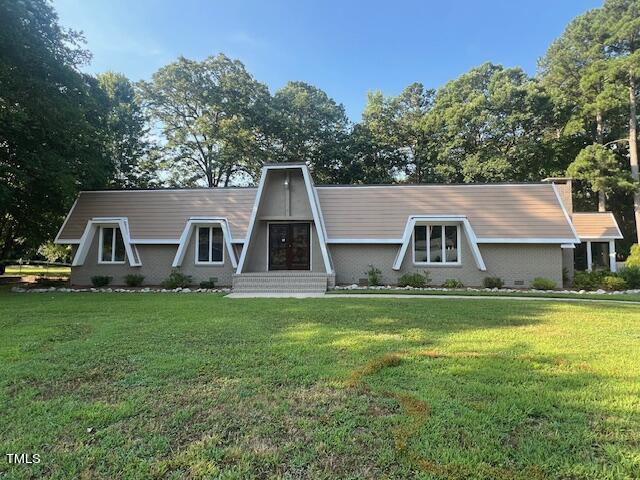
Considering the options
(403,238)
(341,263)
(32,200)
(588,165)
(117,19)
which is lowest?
(341,263)

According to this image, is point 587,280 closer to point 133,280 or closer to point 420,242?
point 420,242

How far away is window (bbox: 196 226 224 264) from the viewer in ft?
53.4

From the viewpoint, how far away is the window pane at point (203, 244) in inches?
643

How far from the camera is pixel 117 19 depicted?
551 inches

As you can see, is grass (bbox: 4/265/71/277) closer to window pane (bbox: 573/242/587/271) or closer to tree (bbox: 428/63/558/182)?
tree (bbox: 428/63/558/182)

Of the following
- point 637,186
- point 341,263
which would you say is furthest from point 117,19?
point 637,186

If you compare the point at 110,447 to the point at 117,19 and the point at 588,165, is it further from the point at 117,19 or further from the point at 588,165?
the point at 588,165

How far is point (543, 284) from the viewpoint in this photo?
14.3 metres

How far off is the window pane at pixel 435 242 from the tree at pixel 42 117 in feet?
52.4

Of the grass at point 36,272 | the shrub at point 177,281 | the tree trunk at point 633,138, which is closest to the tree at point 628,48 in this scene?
the tree trunk at point 633,138

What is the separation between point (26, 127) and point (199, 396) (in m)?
17.5

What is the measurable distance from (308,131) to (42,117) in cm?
2036

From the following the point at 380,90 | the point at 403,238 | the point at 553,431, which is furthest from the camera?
the point at 380,90

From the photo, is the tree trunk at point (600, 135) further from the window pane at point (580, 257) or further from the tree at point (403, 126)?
the tree at point (403, 126)
